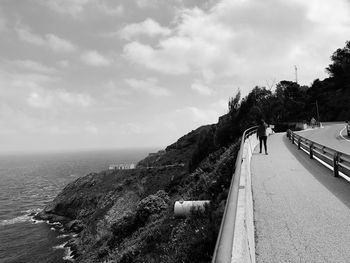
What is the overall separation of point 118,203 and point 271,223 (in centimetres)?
4120

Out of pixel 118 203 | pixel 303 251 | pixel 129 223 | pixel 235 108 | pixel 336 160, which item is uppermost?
pixel 235 108

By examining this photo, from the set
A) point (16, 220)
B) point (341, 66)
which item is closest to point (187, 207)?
point (16, 220)

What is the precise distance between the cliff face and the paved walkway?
1295 millimetres

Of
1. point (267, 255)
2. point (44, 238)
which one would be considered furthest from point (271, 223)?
point (44, 238)

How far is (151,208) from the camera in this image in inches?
835

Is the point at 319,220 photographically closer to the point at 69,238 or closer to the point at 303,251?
the point at 303,251

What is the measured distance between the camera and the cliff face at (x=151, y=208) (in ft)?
30.8

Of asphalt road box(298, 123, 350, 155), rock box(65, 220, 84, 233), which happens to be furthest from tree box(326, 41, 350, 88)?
rock box(65, 220, 84, 233)

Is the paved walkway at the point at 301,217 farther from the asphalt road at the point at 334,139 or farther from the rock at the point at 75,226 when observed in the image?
the rock at the point at 75,226

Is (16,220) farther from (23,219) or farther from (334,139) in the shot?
(334,139)

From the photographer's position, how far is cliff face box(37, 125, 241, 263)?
370 inches

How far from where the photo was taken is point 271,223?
267 inches

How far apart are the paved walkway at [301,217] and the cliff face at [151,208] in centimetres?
130

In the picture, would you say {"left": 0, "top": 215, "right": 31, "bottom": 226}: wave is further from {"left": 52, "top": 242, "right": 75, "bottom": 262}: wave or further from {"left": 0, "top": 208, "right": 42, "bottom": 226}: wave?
{"left": 52, "top": 242, "right": 75, "bottom": 262}: wave
